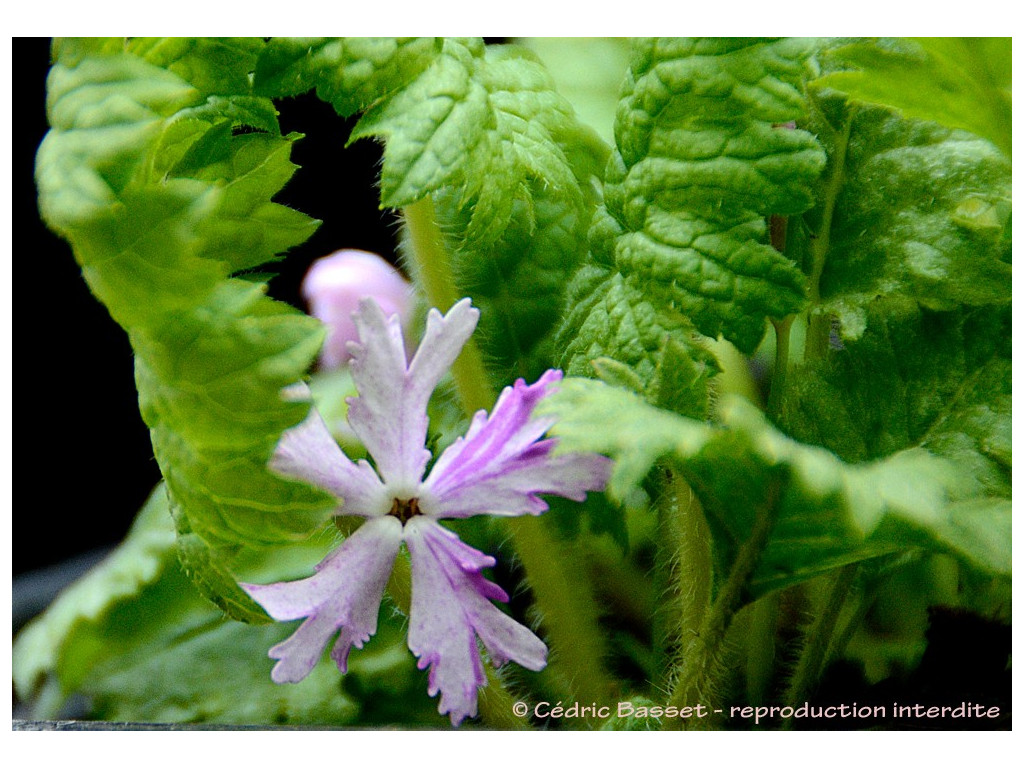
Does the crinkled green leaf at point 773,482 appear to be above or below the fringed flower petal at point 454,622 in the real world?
above

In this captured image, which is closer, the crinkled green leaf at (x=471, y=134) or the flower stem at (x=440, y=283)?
the crinkled green leaf at (x=471, y=134)

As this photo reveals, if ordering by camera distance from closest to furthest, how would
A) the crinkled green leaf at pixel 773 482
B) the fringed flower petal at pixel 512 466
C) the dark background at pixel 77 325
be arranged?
the crinkled green leaf at pixel 773 482
the fringed flower petal at pixel 512 466
the dark background at pixel 77 325

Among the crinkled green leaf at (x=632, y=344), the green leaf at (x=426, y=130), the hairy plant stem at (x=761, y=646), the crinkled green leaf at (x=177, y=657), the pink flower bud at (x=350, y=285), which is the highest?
the green leaf at (x=426, y=130)

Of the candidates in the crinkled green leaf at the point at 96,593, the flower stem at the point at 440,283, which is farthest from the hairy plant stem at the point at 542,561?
the crinkled green leaf at the point at 96,593

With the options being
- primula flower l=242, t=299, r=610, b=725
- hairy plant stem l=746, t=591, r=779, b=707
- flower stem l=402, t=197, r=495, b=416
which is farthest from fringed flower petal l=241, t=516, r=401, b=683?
hairy plant stem l=746, t=591, r=779, b=707

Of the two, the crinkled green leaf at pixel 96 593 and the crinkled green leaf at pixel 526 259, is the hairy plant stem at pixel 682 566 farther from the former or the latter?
the crinkled green leaf at pixel 96 593

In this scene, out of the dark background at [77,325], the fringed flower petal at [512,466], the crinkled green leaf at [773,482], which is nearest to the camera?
the crinkled green leaf at [773,482]

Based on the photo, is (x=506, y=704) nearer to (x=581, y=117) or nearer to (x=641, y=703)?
(x=641, y=703)

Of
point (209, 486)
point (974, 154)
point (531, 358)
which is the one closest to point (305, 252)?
point (531, 358)
